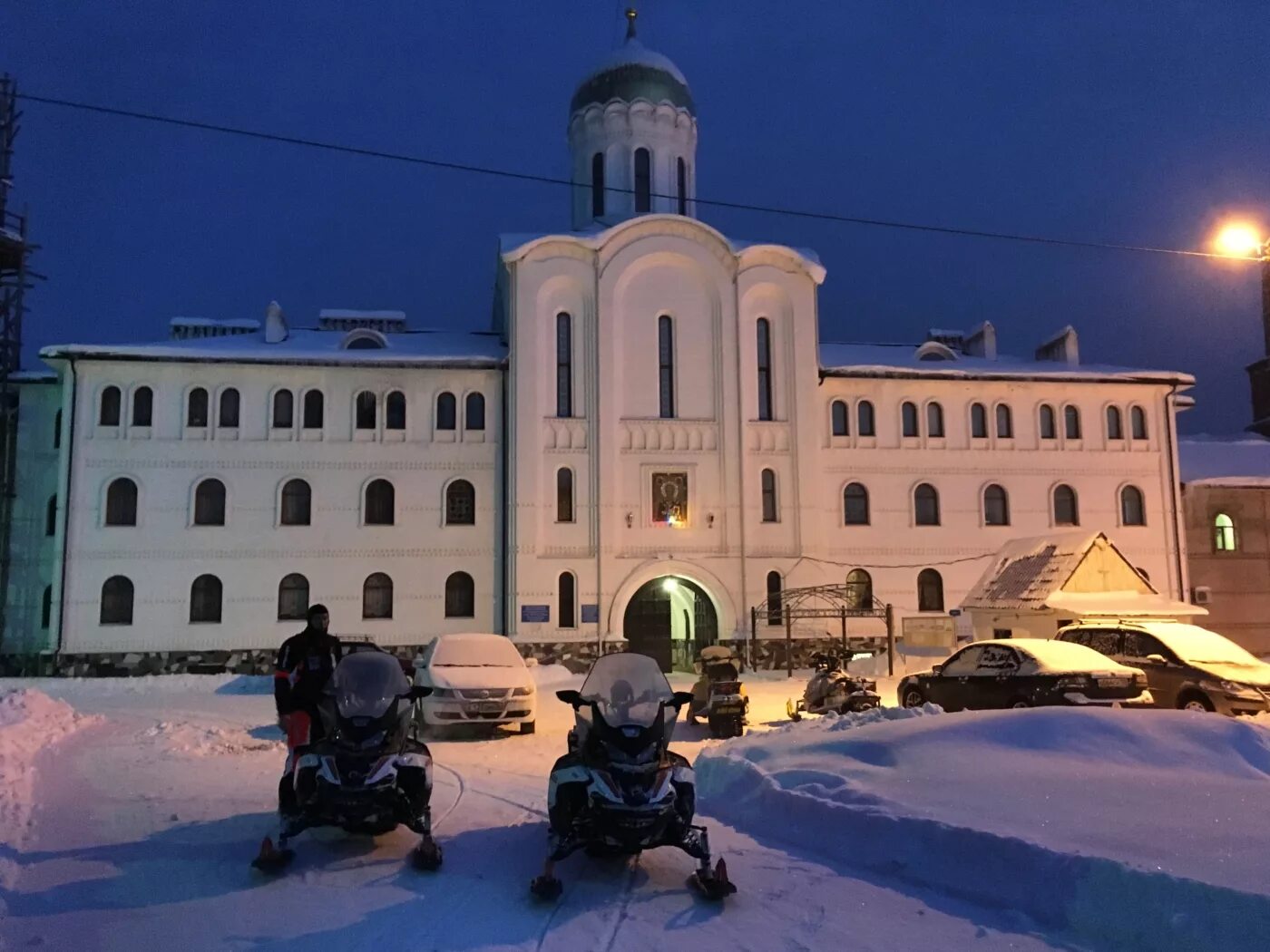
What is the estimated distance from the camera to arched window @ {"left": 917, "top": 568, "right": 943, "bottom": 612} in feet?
101

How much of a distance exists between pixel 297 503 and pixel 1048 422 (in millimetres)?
22678

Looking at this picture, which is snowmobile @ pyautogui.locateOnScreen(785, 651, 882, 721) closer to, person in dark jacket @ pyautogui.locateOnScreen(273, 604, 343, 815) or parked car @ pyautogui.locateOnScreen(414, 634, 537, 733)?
parked car @ pyautogui.locateOnScreen(414, 634, 537, 733)

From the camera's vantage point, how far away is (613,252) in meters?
29.6

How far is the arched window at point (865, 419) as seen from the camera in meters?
31.1

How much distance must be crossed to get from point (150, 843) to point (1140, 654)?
48.9 ft

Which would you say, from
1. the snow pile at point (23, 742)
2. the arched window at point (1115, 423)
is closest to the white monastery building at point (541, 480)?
the arched window at point (1115, 423)

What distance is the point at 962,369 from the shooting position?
105ft

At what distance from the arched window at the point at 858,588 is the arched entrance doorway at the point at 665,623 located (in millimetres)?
4040

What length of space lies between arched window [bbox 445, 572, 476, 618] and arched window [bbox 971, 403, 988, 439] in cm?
1588

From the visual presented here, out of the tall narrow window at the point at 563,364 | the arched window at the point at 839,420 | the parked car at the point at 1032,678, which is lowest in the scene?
the parked car at the point at 1032,678

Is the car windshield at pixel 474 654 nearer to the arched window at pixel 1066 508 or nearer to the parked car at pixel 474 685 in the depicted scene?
the parked car at pixel 474 685

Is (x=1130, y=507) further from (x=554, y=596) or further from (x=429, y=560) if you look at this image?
(x=429, y=560)

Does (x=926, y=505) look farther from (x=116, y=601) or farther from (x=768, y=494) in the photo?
(x=116, y=601)

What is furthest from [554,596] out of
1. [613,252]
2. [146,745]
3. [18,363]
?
[18,363]
